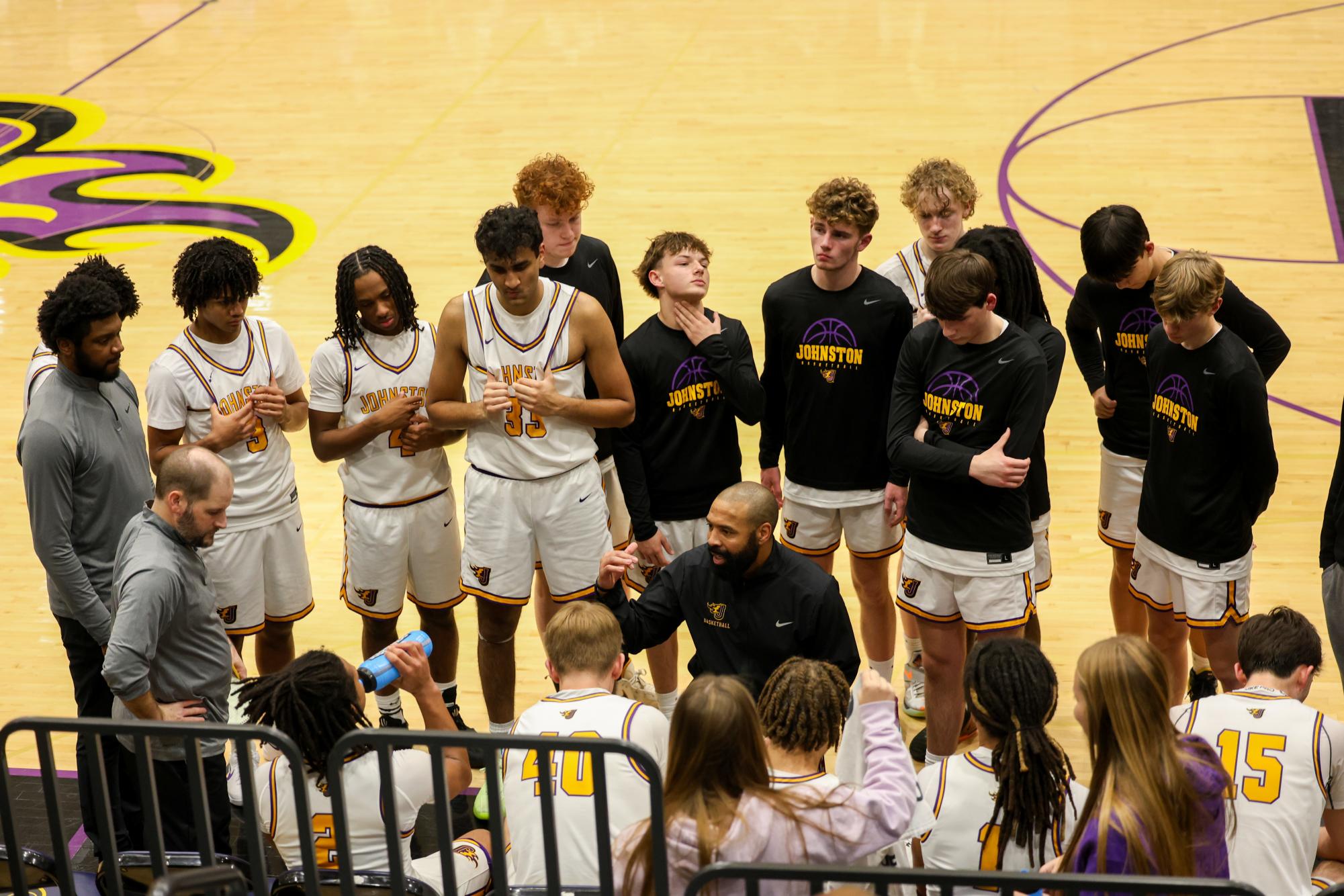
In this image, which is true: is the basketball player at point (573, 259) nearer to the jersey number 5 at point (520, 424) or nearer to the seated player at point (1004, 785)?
the jersey number 5 at point (520, 424)

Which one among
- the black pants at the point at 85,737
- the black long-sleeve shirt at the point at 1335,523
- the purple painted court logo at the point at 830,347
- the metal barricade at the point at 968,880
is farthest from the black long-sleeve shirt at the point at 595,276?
the metal barricade at the point at 968,880

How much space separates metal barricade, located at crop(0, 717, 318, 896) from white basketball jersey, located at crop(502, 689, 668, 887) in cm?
55

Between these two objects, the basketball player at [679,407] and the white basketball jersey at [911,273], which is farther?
the white basketball jersey at [911,273]

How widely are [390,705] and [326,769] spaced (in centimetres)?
194

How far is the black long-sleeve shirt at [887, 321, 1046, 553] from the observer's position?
4758mm

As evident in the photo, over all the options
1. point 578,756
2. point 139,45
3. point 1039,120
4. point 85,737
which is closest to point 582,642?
point 578,756

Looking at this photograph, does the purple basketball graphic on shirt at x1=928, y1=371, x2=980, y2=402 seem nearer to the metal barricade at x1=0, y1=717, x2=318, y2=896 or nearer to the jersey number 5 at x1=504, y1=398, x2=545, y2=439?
the jersey number 5 at x1=504, y1=398, x2=545, y2=439

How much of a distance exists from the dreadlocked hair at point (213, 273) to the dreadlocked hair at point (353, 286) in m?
0.34

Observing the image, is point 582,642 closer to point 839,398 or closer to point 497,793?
point 497,793

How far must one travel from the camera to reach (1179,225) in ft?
34.4

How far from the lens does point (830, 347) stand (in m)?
5.39

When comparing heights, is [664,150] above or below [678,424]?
above

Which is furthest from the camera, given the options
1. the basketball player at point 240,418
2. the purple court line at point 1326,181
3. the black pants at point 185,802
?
the purple court line at point 1326,181

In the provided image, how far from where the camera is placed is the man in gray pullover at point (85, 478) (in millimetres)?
4645
